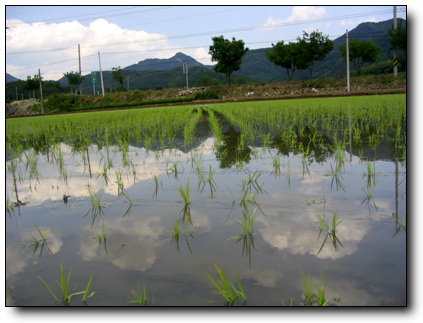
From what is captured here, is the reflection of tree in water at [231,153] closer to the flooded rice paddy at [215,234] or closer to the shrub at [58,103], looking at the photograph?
the flooded rice paddy at [215,234]

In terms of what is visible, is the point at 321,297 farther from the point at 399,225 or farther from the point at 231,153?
the point at 231,153

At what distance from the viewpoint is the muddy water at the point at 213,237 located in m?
1.27

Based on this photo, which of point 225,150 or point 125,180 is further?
point 225,150

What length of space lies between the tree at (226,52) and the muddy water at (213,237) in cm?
3654

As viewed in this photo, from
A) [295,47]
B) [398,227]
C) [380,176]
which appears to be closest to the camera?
[398,227]

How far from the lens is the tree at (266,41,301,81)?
40.0 metres

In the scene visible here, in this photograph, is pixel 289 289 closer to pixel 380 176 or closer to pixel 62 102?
pixel 380 176

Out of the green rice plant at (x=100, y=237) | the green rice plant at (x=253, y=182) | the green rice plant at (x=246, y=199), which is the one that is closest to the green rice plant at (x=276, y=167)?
the green rice plant at (x=253, y=182)

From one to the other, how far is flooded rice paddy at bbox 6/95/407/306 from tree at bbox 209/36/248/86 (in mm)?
36238

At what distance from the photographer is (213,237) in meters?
1.69

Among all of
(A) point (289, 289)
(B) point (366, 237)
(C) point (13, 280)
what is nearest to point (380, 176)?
(B) point (366, 237)

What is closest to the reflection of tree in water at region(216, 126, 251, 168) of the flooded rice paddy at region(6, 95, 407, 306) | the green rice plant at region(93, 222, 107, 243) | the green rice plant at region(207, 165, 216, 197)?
the flooded rice paddy at region(6, 95, 407, 306)

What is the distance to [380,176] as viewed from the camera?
2.62 meters

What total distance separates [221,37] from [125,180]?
38409 mm
